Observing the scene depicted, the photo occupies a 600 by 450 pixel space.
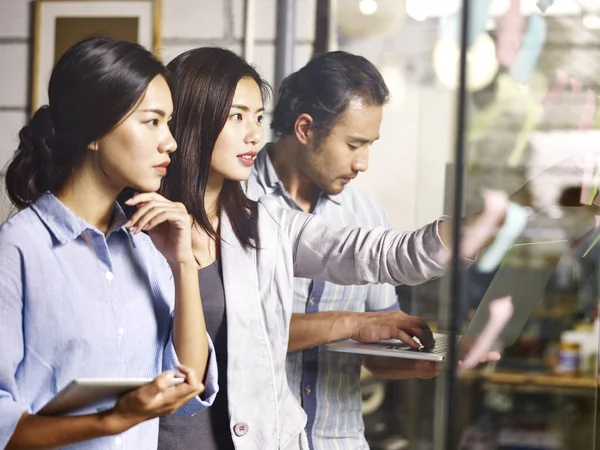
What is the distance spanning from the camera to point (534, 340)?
7.48 ft

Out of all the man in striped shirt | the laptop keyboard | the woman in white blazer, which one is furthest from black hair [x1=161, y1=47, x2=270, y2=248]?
the laptop keyboard

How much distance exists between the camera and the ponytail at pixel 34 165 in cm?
221

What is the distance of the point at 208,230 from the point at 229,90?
0.40 metres

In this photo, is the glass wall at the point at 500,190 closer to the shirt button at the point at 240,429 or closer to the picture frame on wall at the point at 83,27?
the shirt button at the point at 240,429

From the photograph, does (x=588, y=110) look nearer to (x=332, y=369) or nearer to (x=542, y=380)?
(x=542, y=380)

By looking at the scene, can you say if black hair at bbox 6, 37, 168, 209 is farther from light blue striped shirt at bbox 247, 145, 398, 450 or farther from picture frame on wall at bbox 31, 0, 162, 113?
light blue striped shirt at bbox 247, 145, 398, 450

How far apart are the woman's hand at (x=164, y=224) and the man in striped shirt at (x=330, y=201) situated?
10.9 inches

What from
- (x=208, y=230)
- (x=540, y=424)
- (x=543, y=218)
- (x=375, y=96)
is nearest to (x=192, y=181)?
(x=208, y=230)

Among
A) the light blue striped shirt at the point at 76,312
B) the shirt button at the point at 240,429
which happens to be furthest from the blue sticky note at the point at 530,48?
the shirt button at the point at 240,429

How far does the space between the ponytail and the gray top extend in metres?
0.49

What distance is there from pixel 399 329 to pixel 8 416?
1.06 meters

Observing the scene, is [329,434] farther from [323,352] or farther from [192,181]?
[192,181]

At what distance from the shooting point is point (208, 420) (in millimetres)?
2248

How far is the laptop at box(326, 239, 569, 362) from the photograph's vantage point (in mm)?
2260
